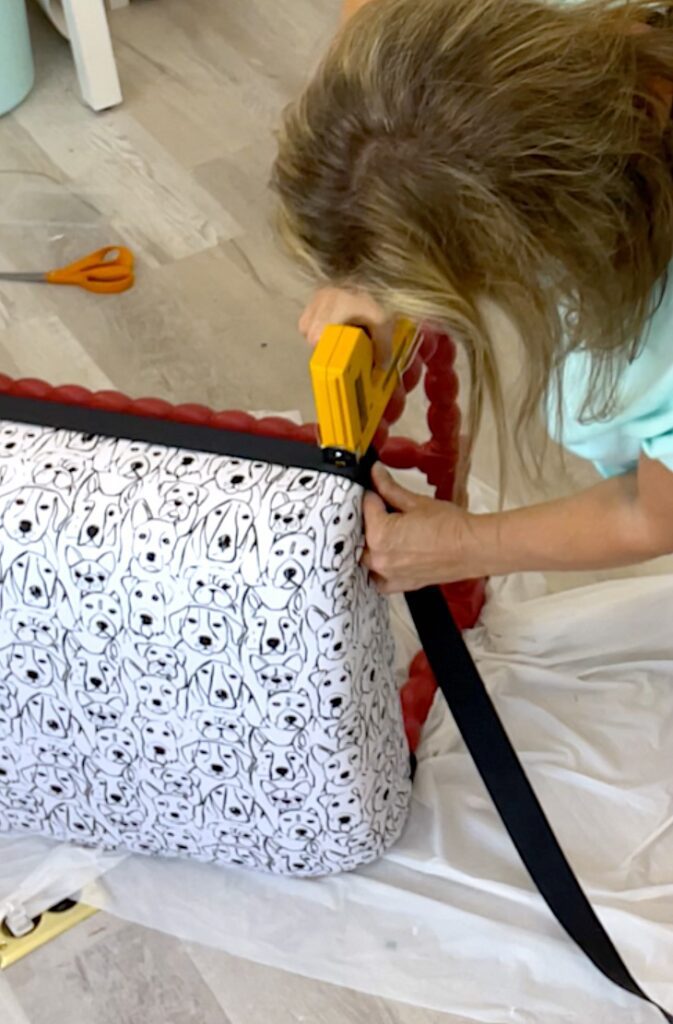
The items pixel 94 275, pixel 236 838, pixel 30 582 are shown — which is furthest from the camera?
pixel 94 275

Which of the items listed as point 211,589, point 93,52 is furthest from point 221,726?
point 93,52

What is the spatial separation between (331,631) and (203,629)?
87mm

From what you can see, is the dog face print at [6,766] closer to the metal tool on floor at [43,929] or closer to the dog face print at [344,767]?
the metal tool on floor at [43,929]

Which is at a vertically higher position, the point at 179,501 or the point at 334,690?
the point at 179,501

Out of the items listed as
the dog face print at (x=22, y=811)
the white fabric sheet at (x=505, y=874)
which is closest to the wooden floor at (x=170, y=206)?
the white fabric sheet at (x=505, y=874)

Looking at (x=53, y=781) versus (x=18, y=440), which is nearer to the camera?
(x=18, y=440)

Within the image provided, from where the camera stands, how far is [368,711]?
903 mm

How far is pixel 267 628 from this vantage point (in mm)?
801

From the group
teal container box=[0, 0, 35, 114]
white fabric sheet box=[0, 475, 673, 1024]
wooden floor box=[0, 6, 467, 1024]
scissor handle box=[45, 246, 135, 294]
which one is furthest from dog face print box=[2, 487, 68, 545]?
teal container box=[0, 0, 35, 114]

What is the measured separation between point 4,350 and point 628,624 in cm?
86

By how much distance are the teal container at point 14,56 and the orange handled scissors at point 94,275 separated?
0.36 metres

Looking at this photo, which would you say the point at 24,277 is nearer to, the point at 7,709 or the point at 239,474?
the point at 7,709

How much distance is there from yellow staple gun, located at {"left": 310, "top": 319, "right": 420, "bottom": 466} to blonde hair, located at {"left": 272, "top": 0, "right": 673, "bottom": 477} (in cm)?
6

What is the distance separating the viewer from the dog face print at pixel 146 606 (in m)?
0.80
